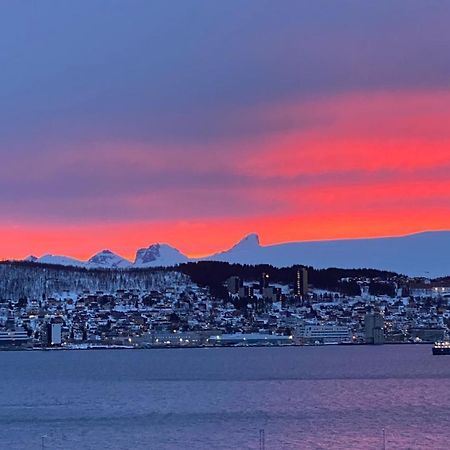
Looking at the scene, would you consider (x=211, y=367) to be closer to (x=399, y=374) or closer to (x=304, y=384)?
(x=399, y=374)

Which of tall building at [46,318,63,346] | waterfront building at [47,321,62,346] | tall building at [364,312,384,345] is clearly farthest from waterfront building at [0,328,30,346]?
tall building at [364,312,384,345]

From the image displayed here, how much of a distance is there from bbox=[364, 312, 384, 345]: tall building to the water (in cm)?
7900

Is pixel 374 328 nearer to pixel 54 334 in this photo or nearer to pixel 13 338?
pixel 54 334

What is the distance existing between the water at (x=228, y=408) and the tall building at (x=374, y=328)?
79.0 meters

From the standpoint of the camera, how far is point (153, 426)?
58.1 m

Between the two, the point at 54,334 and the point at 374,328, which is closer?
the point at 54,334

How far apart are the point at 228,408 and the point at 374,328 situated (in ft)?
418

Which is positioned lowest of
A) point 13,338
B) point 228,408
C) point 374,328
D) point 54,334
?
point 228,408

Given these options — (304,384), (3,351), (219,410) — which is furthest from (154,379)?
(3,351)

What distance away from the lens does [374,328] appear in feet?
637

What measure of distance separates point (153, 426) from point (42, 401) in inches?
702

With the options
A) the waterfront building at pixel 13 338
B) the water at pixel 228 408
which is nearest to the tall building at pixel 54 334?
the waterfront building at pixel 13 338

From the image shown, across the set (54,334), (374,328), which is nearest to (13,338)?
(54,334)

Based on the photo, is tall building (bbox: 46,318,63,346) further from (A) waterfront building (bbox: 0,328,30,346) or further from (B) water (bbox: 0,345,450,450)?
(B) water (bbox: 0,345,450,450)
